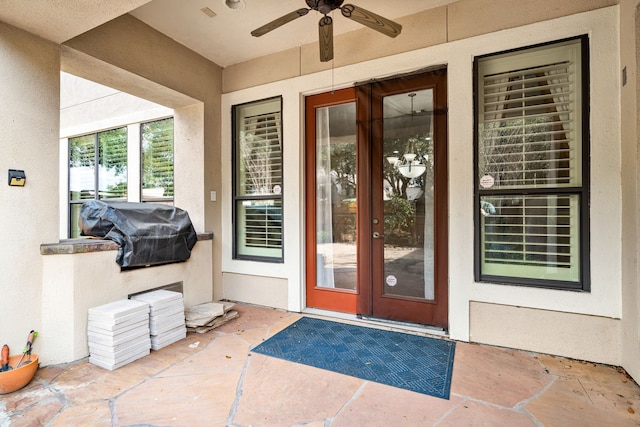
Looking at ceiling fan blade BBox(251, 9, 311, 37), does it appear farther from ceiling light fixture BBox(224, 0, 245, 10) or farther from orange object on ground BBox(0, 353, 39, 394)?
orange object on ground BBox(0, 353, 39, 394)

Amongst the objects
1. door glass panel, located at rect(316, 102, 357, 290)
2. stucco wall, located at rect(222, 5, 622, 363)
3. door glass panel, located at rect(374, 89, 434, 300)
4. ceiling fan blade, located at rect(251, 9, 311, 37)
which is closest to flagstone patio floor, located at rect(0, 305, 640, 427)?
stucco wall, located at rect(222, 5, 622, 363)

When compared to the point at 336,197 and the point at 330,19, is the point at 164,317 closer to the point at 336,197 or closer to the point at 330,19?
the point at 336,197

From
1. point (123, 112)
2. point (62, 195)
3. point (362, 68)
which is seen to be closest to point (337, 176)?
point (362, 68)

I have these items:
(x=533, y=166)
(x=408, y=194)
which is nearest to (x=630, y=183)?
(x=533, y=166)

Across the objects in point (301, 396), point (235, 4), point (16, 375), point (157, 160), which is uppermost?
point (235, 4)

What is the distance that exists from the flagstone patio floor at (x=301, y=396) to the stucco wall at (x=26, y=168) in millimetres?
569

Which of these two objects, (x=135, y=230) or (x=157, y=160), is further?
(x=157, y=160)

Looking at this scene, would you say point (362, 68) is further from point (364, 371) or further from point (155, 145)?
point (155, 145)

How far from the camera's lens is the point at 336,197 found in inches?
151

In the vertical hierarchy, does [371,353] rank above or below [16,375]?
below

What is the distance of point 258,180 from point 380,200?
174 cm

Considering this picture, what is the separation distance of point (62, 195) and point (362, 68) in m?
6.15

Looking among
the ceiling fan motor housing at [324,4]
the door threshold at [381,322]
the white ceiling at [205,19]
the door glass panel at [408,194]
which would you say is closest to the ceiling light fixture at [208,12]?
the white ceiling at [205,19]

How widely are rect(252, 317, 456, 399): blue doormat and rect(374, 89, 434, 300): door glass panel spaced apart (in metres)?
0.55
